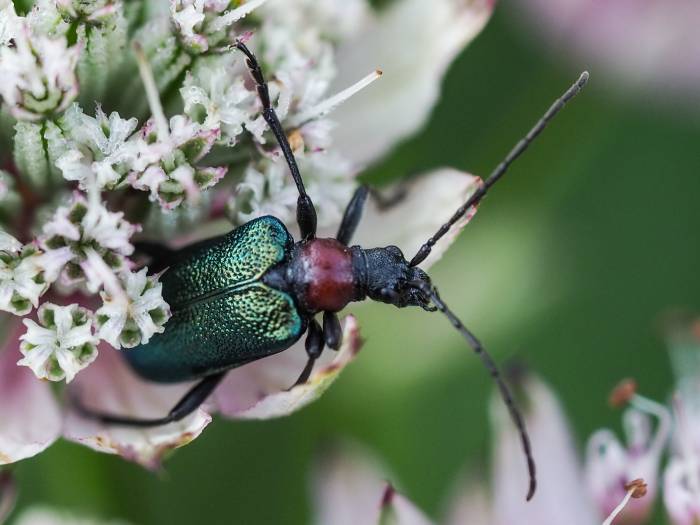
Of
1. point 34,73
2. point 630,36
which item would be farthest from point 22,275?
point 630,36

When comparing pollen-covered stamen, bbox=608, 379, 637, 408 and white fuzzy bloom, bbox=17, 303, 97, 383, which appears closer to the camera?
white fuzzy bloom, bbox=17, 303, 97, 383

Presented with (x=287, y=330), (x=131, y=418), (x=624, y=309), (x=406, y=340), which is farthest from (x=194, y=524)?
(x=624, y=309)

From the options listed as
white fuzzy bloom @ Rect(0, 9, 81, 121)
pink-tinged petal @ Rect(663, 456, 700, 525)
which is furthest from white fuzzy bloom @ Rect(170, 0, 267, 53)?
pink-tinged petal @ Rect(663, 456, 700, 525)

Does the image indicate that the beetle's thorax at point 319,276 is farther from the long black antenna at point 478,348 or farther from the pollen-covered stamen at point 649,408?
the pollen-covered stamen at point 649,408

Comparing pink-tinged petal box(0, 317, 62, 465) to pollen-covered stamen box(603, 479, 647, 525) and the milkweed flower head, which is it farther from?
pollen-covered stamen box(603, 479, 647, 525)

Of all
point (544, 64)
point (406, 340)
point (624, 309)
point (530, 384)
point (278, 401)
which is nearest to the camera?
point (278, 401)

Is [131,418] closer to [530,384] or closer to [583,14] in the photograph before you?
[530,384]

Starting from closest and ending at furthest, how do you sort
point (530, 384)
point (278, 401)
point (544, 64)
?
point (278, 401) < point (530, 384) < point (544, 64)

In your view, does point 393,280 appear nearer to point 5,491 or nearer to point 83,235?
point 83,235
